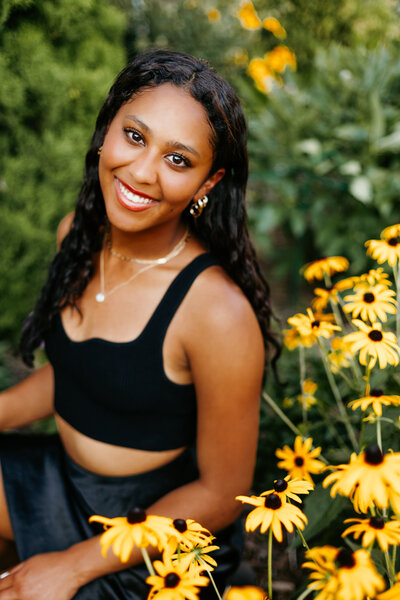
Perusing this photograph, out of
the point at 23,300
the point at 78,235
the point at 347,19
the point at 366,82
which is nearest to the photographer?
the point at 78,235

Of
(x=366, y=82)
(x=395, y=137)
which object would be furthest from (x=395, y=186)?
(x=366, y=82)

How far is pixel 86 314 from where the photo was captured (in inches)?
64.1

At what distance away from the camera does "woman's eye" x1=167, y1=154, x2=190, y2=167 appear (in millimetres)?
1307

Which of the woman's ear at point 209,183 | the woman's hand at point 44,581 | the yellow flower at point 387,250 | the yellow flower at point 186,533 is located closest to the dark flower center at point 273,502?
the yellow flower at point 186,533

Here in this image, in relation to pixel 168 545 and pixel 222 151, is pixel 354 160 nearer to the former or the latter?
pixel 222 151

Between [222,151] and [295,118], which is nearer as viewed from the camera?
[222,151]

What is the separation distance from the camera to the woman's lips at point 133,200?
1.33 m

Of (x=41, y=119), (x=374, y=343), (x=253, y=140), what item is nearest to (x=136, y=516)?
(x=374, y=343)

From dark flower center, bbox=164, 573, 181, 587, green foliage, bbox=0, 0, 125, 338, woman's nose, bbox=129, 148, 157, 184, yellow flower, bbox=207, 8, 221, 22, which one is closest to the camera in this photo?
dark flower center, bbox=164, 573, 181, 587

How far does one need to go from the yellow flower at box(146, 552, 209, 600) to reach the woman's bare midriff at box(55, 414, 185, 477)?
74 centimetres

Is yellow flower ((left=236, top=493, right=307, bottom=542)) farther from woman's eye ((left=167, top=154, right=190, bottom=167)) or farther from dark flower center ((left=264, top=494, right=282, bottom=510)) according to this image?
woman's eye ((left=167, top=154, right=190, bottom=167))

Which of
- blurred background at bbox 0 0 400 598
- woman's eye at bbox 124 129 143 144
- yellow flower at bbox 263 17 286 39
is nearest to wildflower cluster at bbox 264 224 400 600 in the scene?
woman's eye at bbox 124 129 143 144

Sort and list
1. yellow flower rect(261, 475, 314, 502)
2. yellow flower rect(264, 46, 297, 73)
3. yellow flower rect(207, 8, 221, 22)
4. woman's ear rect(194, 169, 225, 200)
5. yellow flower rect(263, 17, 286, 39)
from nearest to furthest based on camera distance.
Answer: yellow flower rect(261, 475, 314, 502) → woman's ear rect(194, 169, 225, 200) → yellow flower rect(264, 46, 297, 73) → yellow flower rect(207, 8, 221, 22) → yellow flower rect(263, 17, 286, 39)

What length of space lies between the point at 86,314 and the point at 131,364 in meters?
0.25
